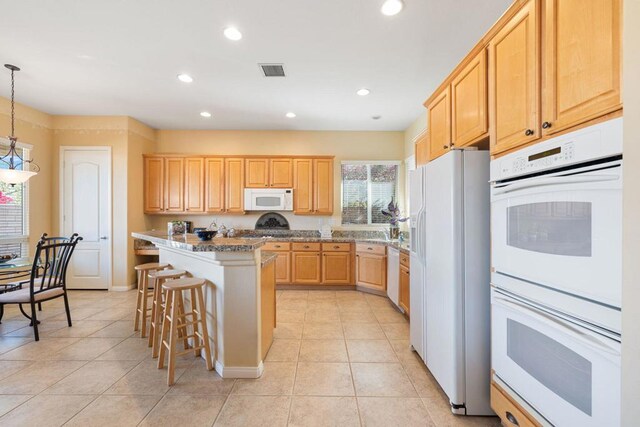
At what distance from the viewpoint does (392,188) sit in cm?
536

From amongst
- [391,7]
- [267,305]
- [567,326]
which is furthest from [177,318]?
[391,7]

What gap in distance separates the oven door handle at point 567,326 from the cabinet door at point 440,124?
1.29 m

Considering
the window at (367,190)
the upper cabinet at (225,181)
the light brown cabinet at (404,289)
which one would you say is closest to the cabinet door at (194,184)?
the upper cabinet at (225,181)

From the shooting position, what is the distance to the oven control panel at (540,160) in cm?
113

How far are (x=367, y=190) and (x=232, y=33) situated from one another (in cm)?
358

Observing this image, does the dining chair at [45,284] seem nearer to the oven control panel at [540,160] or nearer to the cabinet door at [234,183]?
the cabinet door at [234,183]

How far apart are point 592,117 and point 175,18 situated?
2843mm

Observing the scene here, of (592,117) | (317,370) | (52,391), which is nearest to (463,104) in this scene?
(592,117)

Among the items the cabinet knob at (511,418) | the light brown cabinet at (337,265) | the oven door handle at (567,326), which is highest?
the oven door handle at (567,326)

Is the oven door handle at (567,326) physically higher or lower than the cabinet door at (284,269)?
higher

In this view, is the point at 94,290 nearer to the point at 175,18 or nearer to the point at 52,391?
the point at 52,391

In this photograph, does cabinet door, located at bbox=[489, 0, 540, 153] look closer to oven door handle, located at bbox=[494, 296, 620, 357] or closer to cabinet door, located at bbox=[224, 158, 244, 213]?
oven door handle, located at bbox=[494, 296, 620, 357]

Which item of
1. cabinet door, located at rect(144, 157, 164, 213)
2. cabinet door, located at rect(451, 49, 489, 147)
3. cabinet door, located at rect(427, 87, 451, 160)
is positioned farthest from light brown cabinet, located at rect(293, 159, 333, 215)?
cabinet door, located at rect(451, 49, 489, 147)

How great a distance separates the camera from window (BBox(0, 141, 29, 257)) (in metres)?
3.90
